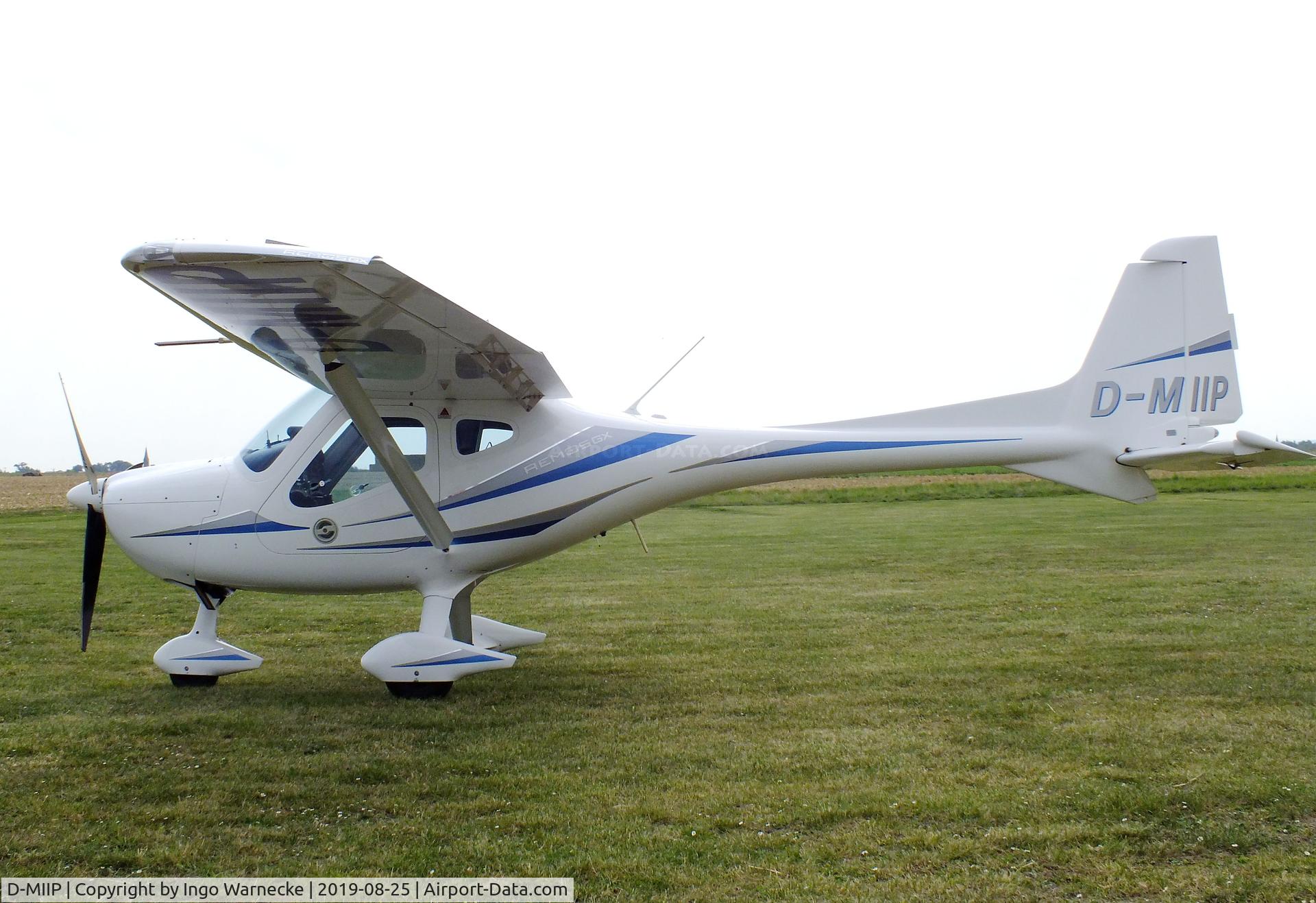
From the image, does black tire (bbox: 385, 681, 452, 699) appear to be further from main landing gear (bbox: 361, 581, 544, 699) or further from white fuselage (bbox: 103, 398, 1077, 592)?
white fuselage (bbox: 103, 398, 1077, 592)

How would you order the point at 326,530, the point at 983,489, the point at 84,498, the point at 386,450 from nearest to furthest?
the point at 386,450, the point at 326,530, the point at 84,498, the point at 983,489

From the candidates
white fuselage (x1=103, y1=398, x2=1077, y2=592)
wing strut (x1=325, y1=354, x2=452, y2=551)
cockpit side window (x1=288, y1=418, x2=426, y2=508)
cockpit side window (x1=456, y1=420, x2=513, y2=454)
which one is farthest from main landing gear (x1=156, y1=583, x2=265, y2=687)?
cockpit side window (x1=456, y1=420, x2=513, y2=454)

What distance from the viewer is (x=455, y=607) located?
24.6 ft

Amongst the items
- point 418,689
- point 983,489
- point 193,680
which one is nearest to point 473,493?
point 418,689

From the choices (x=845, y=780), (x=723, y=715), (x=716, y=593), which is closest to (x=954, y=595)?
(x=716, y=593)

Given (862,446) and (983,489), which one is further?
(983,489)

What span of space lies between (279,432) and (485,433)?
1589mm

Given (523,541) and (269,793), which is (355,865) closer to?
(269,793)

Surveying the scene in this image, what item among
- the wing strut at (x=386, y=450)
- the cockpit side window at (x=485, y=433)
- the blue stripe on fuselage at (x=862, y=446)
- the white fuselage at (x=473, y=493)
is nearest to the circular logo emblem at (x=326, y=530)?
the white fuselage at (x=473, y=493)

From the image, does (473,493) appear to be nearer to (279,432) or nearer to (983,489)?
(279,432)

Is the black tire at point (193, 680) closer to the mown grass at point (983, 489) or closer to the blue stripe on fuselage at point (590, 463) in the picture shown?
the blue stripe on fuselage at point (590, 463)

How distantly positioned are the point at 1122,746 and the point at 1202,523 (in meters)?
16.2

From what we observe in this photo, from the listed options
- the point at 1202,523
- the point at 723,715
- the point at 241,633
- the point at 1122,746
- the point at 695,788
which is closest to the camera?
the point at 695,788

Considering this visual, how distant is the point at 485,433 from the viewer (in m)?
7.18
